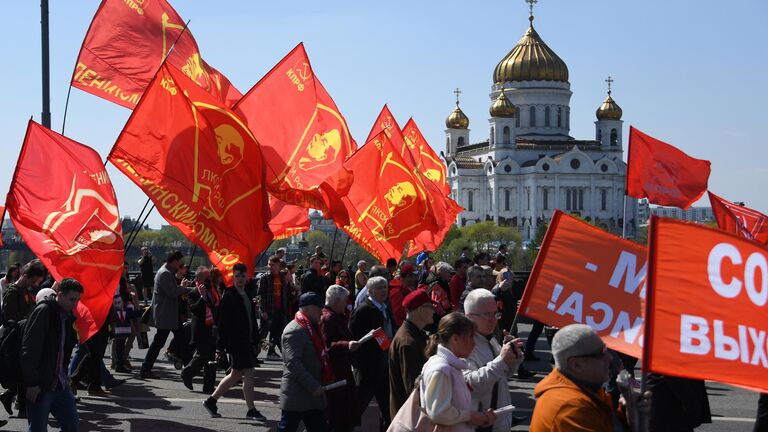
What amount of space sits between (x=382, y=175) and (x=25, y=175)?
23.3 feet

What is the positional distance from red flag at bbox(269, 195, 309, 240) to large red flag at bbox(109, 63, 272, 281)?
4201 millimetres

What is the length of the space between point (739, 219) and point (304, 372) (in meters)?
7.82

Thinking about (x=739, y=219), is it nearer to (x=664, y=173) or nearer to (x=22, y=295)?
(x=664, y=173)

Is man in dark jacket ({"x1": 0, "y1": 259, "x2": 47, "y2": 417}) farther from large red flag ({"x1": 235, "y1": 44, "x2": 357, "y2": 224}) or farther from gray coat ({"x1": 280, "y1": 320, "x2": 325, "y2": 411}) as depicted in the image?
gray coat ({"x1": 280, "y1": 320, "x2": 325, "y2": 411})

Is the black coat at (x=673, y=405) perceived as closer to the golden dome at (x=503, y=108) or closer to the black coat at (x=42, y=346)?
the black coat at (x=42, y=346)

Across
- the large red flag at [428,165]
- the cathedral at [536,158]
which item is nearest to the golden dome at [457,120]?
the cathedral at [536,158]

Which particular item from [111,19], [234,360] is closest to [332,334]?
[234,360]

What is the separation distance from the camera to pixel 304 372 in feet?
25.6

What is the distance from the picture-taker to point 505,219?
126m

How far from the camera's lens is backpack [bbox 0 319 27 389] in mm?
8508

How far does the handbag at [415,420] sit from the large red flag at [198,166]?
14.0 feet

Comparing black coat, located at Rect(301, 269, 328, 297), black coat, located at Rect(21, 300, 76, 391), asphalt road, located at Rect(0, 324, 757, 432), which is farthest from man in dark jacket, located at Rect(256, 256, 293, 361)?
black coat, located at Rect(21, 300, 76, 391)

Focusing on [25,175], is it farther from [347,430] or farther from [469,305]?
[469,305]

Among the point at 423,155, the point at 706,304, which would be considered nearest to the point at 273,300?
the point at 423,155
